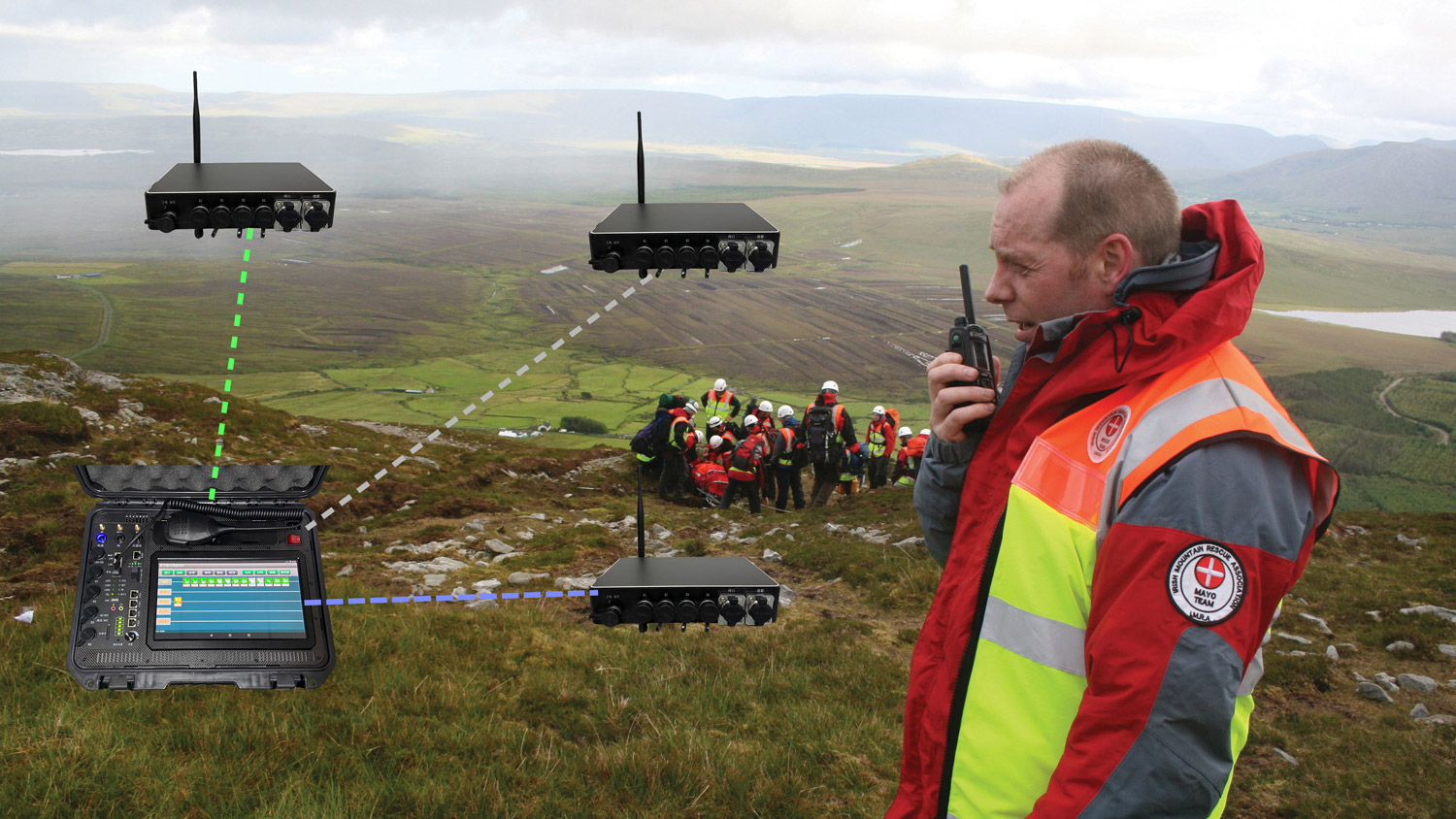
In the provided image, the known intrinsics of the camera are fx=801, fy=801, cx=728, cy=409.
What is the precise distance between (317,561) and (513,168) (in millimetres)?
191716

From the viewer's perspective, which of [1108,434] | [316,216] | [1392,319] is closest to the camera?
[1108,434]

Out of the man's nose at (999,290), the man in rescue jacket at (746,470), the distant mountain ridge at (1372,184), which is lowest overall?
the man in rescue jacket at (746,470)

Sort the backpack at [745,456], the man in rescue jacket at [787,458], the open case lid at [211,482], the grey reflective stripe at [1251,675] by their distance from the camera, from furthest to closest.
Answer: the man in rescue jacket at [787,458] → the backpack at [745,456] → the open case lid at [211,482] → the grey reflective stripe at [1251,675]

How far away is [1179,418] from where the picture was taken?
162 centimetres

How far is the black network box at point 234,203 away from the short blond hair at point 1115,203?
391 cm

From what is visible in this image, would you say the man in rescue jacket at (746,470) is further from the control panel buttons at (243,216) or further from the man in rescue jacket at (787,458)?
the control panel buttons at (243,216)

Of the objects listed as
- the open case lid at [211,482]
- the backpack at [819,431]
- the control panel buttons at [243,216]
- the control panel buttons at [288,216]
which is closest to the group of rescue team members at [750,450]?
the backpack at [819,431]

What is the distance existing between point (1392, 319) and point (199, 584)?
13037 centimetres

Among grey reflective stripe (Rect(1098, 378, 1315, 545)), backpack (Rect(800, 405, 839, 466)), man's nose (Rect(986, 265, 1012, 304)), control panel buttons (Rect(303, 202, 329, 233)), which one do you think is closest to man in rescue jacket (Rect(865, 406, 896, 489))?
backpack (Rect(800, 405, 839, 466))

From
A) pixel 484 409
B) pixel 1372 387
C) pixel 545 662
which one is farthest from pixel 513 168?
pixel 545 662

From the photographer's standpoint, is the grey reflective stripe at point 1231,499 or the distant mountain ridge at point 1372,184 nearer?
the grey reflective stripe at point 1231,499

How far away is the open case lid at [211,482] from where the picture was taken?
133 inches

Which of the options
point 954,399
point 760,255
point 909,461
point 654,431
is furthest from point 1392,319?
point 954,399

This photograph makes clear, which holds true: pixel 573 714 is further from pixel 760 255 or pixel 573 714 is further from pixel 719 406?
pixel 719 406
